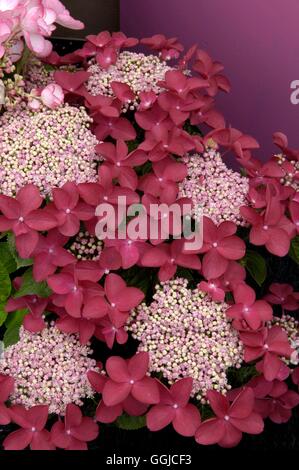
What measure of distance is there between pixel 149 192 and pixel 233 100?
46 centimetres

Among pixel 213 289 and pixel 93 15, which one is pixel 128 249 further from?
pixel 93 15

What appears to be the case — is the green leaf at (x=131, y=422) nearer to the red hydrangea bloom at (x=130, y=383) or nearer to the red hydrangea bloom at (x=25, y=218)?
the red hydrangea bloom at (x=130, y=383)

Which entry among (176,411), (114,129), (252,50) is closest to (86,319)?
(176,411)

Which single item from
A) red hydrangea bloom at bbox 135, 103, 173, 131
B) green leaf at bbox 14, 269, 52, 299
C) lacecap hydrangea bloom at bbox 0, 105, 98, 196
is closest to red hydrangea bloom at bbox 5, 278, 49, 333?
green leaf at bbox 14, 269, 52, 299

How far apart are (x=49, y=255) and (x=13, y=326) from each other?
126 millimetres

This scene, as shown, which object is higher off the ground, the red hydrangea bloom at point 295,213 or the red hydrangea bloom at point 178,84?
the red hydrangea bloom at point 178,84

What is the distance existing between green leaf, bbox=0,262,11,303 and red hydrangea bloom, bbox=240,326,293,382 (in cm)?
27

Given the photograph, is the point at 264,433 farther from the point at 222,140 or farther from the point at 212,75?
the point at 212,75

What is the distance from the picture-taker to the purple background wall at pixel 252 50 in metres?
1.10

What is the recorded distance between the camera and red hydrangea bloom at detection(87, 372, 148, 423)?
75 centimetres

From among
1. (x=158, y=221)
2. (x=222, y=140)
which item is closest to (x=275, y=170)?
(x=222, y=140)

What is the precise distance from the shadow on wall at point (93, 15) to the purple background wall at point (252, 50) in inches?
6.0

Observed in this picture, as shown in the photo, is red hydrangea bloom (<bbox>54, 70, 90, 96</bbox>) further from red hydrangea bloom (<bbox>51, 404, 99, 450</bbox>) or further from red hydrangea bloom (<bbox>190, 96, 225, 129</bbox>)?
red hydrangea bloom (<bbox>51, 404, 99, 450</bbox>)

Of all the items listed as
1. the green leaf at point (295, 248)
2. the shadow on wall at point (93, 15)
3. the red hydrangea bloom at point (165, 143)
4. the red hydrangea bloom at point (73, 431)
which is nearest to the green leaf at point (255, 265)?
the green leaf at point (295, 248)
